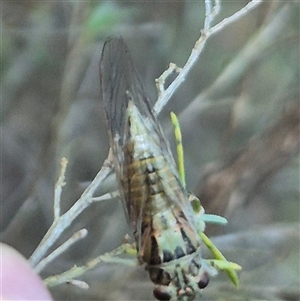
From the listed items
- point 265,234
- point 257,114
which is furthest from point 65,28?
point 265,234

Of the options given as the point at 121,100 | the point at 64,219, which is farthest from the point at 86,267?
the point at 121,100

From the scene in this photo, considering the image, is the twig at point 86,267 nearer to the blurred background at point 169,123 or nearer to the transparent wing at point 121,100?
the transparent wing at point 121,100

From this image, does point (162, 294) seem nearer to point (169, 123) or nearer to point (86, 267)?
point (86, 267)

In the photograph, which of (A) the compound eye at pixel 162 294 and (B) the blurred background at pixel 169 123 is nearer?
(A) the compound eye at pixel 162 294

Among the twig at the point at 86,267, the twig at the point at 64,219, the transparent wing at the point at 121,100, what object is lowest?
the twig at the point at 86,267

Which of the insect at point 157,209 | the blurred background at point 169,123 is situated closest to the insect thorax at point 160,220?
the insect at point 157,209

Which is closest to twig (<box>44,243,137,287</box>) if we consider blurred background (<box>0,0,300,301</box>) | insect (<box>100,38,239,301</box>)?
insect (<box>100,38,239,301</box>)

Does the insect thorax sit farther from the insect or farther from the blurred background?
the blurred background
